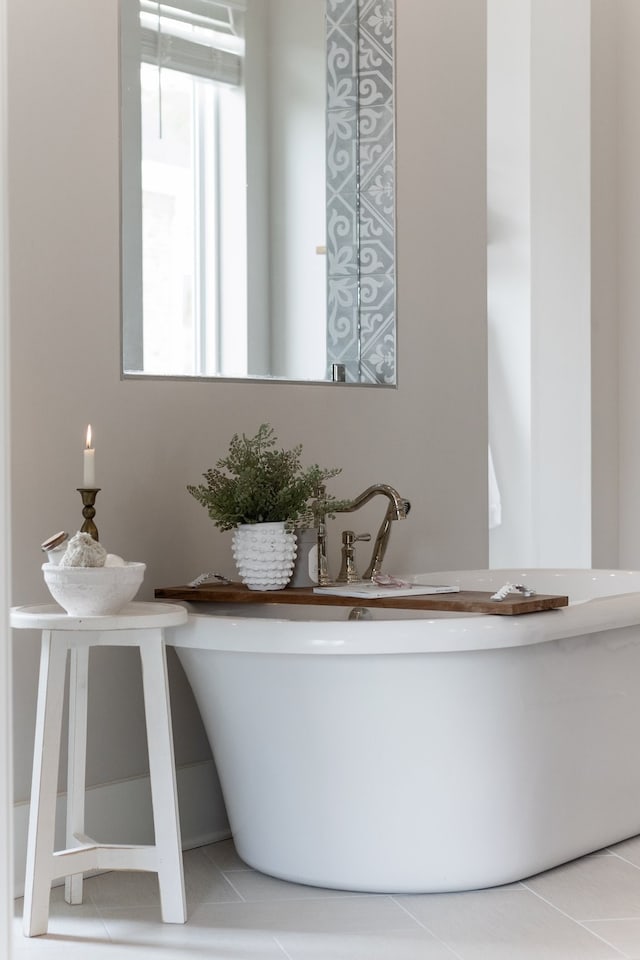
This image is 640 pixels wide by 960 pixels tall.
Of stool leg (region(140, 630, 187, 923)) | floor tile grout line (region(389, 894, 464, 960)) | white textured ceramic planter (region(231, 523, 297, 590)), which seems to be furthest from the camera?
white textured ceramic planter (region(231, 523, 297, 590))

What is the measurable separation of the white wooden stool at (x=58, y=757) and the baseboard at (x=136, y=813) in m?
0.22

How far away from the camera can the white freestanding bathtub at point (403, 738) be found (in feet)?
7.76

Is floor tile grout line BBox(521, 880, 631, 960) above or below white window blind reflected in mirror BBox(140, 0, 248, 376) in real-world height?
below

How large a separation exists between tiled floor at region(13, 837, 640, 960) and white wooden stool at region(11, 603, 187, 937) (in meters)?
0.08

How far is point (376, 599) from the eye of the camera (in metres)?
2.70

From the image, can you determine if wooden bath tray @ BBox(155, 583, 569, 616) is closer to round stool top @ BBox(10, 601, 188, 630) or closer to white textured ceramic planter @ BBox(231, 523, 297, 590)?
white textured ceramic planter @ BBox(231, 523, 297, 590)

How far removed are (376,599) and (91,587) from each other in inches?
26.6

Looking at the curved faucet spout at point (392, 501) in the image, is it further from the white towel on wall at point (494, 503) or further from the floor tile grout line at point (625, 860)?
the white towel on wall at point (494, 503)

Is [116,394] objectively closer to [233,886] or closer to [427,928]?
[233,886]

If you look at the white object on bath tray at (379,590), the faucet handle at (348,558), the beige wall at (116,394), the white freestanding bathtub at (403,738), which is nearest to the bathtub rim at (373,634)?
the white freestanding bathtub at (403,738)

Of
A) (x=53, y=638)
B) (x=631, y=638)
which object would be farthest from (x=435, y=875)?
(x=53, y=638)

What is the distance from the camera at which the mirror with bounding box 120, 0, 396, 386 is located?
293 cm

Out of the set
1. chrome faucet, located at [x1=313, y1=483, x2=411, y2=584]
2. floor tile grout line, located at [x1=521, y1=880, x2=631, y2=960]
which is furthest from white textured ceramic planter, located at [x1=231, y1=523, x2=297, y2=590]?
floor tile grout line, located at [x1=521, y1=880, x2=631, y2=960]

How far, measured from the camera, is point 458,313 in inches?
146
